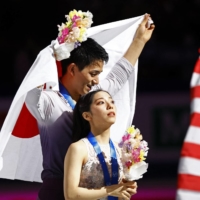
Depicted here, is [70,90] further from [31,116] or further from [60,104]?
[31,116]

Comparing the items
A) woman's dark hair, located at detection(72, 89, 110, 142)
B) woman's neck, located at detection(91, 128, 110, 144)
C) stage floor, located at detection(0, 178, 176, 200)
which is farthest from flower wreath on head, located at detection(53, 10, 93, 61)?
stage floor, located at detection(0, 178, 176, 200)

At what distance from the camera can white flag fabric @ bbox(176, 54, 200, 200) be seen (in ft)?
9.68

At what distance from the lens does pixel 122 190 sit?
3854 mm

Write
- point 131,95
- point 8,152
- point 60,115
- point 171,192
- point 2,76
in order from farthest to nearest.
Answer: point 2,76, point 171,192, point 131,95, point 8,152, point 60,115

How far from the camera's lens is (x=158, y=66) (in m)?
8.59

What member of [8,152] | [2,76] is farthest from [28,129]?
[2,76]

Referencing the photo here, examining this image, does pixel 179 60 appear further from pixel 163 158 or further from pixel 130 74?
pixel 130 74

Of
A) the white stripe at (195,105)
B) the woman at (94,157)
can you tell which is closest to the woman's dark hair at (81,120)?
the woman at (94,157)

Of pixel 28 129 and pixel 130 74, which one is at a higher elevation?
pixel 130 74

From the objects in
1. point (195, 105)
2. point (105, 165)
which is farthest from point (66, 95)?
point (195, 105)

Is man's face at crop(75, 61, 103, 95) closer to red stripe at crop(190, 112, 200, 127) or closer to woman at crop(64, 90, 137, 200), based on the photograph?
woman at crop(64, 90, 137, 200)

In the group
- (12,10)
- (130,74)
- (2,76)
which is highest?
(12,10)

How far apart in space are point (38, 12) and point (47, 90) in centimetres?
467

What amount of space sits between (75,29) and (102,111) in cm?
58
